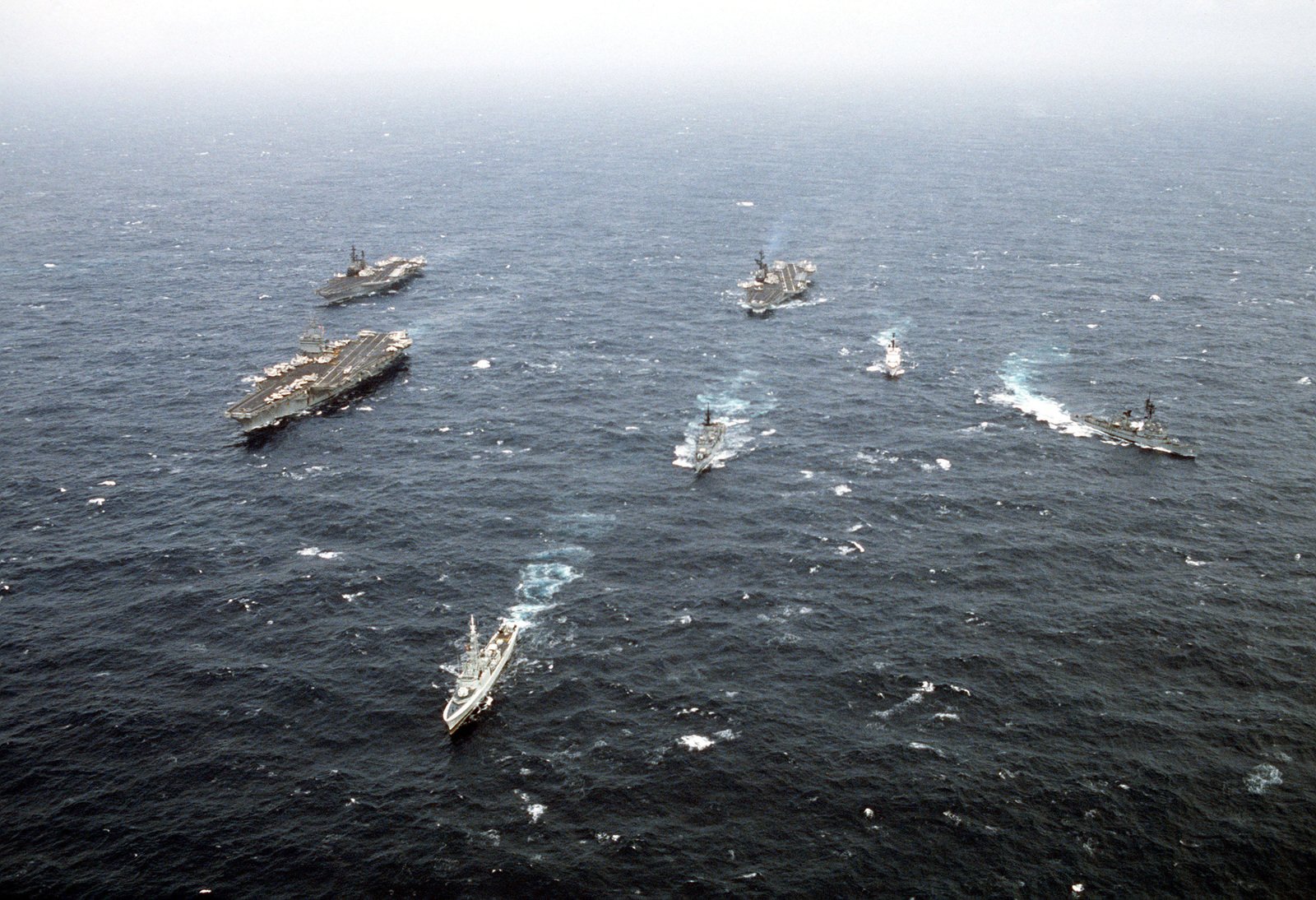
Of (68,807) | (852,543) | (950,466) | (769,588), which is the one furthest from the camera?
(950,466)

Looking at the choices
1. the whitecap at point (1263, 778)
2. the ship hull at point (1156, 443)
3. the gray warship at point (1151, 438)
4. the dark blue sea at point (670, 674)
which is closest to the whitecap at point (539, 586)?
the dark blue sea at point (670, 674)

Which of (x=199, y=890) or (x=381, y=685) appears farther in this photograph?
(x=381, y=685)

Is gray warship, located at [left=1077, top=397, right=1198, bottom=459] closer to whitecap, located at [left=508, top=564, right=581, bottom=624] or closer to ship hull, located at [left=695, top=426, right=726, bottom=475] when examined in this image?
ship hull, located at [left=695, top=426, right=726, bottom=475]

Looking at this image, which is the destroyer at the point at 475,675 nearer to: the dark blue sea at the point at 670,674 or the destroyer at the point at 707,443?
the dark blue sea at the point at 670,674

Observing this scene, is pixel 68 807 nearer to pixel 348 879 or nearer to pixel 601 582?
pixel 348 879

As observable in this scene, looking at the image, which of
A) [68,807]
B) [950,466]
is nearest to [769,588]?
[950,466]

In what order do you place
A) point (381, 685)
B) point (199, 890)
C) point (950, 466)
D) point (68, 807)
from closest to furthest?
point (199, 890), point (68, 807), point (381, 685), point (950, 466)
